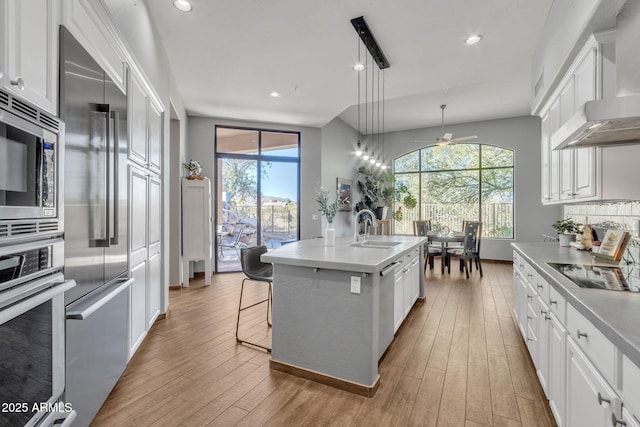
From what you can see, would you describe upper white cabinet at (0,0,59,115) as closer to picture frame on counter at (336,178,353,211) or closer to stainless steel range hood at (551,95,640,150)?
stainless steel range hood at (551,95,640,150)

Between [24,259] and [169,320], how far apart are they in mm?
2583

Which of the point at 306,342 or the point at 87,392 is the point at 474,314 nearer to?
the point at 306,342

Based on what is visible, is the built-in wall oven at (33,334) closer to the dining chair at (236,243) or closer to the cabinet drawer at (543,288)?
the cabinet drawer at (543,288)

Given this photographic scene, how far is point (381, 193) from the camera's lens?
830 cm

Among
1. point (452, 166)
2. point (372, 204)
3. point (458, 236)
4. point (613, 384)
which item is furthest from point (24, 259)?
point (452, 166)

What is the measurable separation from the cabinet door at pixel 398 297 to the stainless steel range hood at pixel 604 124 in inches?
62.4

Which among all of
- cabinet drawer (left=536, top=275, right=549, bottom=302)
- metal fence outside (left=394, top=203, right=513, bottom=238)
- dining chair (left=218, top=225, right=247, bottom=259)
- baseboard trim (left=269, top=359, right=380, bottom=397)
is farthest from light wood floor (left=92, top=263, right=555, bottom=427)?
metal fence outside (left=394, top=203, right=513, bottom=238)

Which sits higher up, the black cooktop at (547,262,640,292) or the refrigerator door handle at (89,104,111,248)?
the refrigerator door handle at (89,104,111,248)

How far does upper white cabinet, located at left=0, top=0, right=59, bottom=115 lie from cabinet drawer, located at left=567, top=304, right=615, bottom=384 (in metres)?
2.27

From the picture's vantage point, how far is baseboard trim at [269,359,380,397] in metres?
2.07

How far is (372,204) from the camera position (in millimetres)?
8281

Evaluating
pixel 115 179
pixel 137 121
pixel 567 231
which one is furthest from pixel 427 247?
pixel 115 179

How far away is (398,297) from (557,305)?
1399 millimetres

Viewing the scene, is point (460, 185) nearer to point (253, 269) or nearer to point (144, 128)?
point (253, 269)
